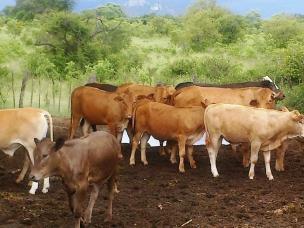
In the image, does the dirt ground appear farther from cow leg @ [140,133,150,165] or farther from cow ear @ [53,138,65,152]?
cow ear @ [53,138,65,152]

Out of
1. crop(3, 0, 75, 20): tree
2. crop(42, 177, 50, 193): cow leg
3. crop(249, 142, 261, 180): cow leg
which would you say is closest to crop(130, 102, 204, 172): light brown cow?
crop(249, 142, 261, 180): cow leg

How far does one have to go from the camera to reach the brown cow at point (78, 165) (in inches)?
270

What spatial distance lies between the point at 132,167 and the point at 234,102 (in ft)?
9.14

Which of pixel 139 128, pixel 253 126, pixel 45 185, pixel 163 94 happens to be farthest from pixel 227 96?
pixel 45 185

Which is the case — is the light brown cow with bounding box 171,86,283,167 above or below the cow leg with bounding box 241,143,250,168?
above

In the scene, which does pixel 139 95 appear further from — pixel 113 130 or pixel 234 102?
pixel 234 102

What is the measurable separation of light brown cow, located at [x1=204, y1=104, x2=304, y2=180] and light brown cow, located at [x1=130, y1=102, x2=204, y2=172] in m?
0.48

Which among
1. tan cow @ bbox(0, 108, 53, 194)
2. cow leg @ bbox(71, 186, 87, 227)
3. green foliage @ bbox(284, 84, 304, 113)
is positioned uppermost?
tan cow @ bbox(0, 108, 53, 194)

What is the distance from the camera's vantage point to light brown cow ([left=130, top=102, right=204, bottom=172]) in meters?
11.5

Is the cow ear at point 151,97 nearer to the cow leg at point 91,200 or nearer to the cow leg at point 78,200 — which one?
the cow leg at point 91,200

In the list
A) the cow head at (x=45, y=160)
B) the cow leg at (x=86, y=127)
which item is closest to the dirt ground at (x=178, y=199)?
the cow head at (x=45, y=160)

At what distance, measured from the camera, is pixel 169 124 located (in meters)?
11.7

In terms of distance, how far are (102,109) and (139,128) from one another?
1093 millimetres

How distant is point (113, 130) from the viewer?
1262cm
